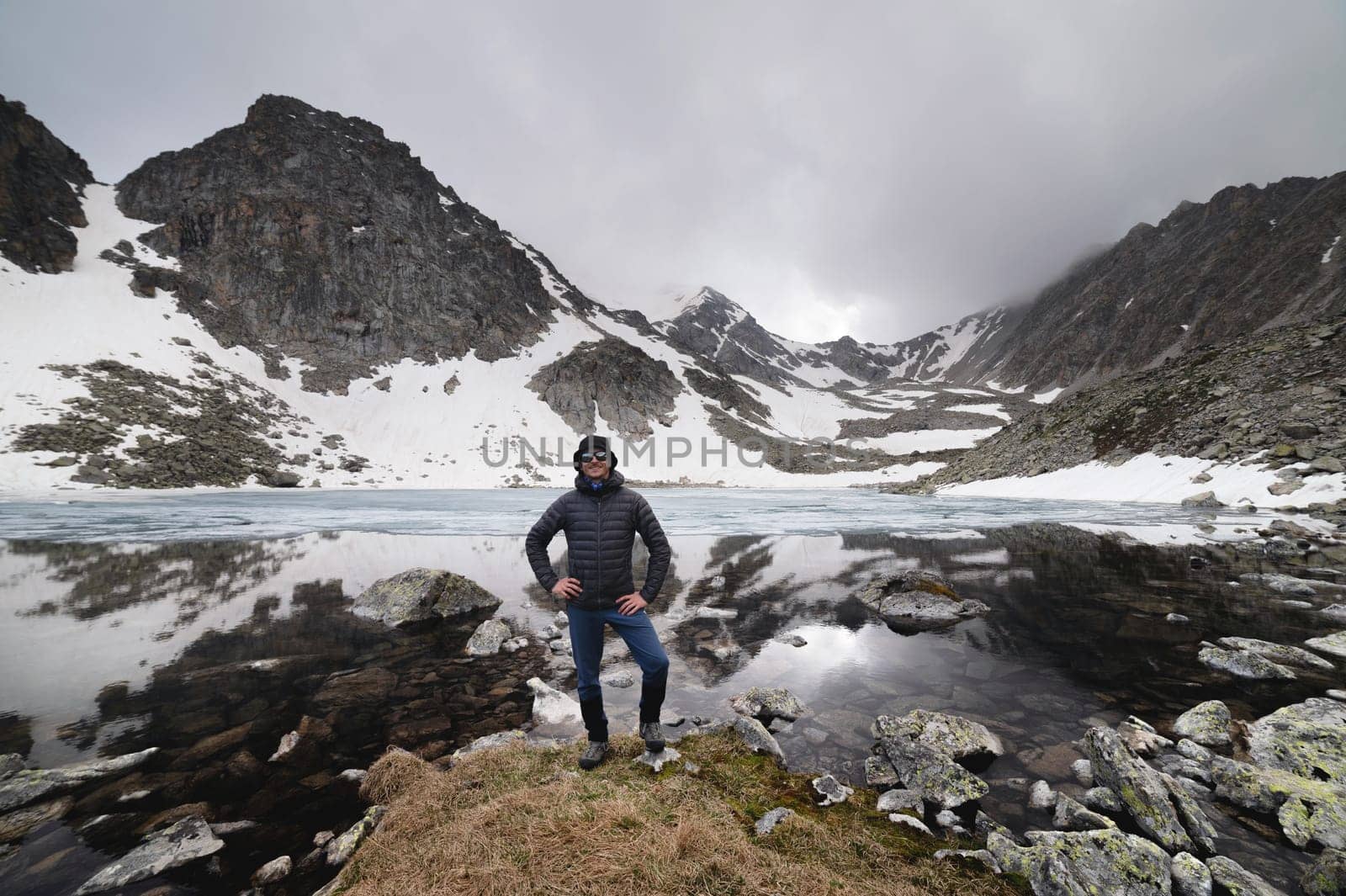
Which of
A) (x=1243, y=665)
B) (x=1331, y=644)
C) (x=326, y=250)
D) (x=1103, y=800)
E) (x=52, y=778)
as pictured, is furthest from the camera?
(x=326, y=250)

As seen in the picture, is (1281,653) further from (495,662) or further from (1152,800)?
(495,662)

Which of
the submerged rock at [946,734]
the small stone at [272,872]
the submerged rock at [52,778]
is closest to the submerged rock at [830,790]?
the submerged rock at [946,734]

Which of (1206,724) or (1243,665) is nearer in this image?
(1206,724)

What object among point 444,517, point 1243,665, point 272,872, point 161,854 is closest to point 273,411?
point 444,517

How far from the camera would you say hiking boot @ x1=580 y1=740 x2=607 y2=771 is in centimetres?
503

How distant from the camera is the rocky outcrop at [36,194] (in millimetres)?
66938

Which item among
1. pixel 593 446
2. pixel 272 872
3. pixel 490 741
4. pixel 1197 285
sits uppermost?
pixel 1197 285

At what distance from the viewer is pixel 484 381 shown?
91188mm

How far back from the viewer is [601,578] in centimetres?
534

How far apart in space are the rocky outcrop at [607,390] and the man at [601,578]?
8107 centimetres

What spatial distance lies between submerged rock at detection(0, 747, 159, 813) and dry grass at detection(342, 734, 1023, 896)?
9.44ft

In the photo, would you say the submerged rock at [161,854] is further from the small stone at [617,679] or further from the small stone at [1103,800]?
the small stone at [1103,800]

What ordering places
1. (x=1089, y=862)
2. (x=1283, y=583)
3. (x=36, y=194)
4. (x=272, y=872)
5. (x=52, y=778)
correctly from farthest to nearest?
(x=36, y=194)
(x=1283, y=583)
(x=52, y=778)
(x=272, y=872)
(x=1089, y=862)

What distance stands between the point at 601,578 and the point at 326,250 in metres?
112
